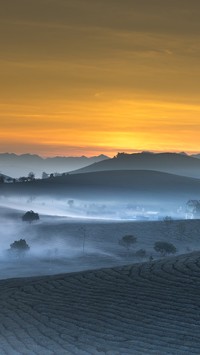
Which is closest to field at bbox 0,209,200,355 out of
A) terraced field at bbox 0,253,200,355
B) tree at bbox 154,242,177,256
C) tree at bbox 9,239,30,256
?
terraced field at bbox 0,253,200,355

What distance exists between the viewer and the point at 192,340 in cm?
2084

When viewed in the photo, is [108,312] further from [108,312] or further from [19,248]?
[19,248]

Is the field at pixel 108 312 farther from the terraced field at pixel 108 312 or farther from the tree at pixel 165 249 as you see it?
the tree at pixel 165 249

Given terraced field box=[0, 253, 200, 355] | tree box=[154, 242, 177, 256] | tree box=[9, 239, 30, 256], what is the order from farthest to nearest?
1. tree box=[9, 239, 30, 256]
2. tree box=[154, 242, 177, 256]
3. terraced field box=[0, 253, 200, 355]

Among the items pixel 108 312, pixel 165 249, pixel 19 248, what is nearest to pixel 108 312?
pixel 108 312

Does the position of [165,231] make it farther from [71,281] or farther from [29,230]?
[71,281]

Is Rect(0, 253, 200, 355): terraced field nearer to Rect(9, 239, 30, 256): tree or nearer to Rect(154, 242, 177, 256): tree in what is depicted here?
Rect(154, 242, 177, 256): tree

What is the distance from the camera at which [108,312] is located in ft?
84.8

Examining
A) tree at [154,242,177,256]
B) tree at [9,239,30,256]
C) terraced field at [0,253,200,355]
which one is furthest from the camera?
tree at [9,239,30,256]

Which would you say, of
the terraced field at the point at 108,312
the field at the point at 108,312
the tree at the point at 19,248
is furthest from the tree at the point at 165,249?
the terraced field at the point at 108,312

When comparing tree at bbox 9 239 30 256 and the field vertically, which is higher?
A: tree at bbox 9 239 30 256

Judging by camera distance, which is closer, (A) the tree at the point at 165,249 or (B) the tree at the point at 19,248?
(A) the tree at the point at 165,249

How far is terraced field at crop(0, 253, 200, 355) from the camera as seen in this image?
68.6 feet

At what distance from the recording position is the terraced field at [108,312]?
2091 centimetres
